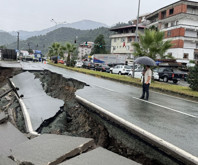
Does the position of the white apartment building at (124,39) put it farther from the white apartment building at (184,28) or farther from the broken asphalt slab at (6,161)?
the broken asphalt slab at (6,161)

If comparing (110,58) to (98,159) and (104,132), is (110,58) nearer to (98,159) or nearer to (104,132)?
(104,132)

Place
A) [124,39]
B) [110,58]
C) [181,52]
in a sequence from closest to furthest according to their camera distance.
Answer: [181,52], [110,58], [124,39]

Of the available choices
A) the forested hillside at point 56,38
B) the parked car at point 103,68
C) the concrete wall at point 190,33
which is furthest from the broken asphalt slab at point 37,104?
the forested hillside at point 56,38

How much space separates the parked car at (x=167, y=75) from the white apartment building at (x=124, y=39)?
41879 millimetres

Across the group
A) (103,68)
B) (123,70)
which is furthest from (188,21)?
(123,70)

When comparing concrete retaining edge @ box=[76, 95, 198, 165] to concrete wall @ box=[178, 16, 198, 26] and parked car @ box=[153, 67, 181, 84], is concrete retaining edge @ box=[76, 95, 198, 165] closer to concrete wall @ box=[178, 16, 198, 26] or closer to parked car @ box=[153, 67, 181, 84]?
parked car @ box=[153, 67, 181, 84]

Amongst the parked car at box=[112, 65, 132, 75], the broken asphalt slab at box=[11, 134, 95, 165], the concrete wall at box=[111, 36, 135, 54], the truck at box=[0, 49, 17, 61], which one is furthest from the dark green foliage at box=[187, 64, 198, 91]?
the concrete wall at box=[111, 36, 135, 54]

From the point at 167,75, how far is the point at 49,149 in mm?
22029

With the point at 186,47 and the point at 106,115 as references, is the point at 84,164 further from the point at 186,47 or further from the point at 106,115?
the point at 186,47

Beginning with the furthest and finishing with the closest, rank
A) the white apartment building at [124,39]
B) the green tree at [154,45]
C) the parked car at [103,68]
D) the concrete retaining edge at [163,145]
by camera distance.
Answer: the white apartment building at [124,39] < the parked car at [103,68] < the green tree at [154,45] < the concrete retaining edge at [163,145]

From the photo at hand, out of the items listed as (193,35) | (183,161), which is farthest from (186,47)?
(183,161)

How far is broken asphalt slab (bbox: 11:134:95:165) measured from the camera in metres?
3.08

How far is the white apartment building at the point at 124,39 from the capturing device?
220 feet

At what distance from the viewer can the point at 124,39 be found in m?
70.6
